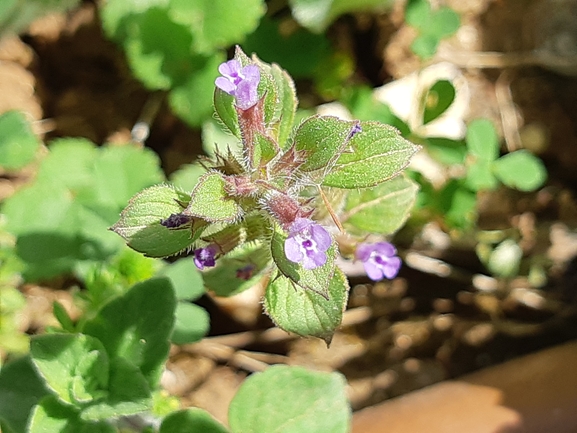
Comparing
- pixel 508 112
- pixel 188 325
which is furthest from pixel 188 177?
pixel 508 112

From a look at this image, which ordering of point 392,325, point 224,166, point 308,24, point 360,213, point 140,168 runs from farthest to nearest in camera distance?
point 392,325, point 308,24, point 140,168, point 360,213, point 224,166

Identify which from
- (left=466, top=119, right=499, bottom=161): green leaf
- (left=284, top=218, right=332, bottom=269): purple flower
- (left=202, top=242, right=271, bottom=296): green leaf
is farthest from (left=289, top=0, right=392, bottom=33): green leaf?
(left=284, top=218, right=332, bottom=269): purple flower

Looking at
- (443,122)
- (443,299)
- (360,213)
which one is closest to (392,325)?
(443,299)

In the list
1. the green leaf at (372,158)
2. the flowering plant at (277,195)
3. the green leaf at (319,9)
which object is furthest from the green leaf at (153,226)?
the green leaf at (319,9)

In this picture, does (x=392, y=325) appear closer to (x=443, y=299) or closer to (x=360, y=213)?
(x=443, y=299)

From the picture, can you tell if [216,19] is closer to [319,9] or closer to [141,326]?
[319,9]
